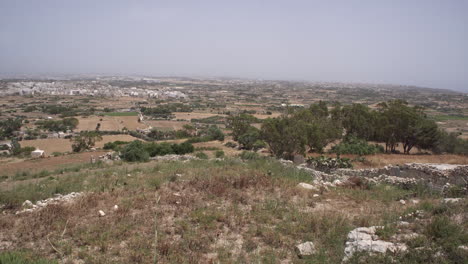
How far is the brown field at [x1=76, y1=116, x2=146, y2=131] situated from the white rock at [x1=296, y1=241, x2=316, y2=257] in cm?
5270

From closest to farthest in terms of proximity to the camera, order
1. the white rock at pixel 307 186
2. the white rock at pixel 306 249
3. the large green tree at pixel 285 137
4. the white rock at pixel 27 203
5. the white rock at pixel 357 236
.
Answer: the white rock at pixel 306 249
the white rock at pixel 357 236
the white rock at pixel 27 203
the white rock at pixel 307 186
the large green tree at pixel 285 137

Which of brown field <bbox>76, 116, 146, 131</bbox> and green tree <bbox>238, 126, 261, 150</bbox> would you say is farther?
brown field <bbox>76, 116, 146, 131</bbox>

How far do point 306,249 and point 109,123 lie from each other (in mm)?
60807

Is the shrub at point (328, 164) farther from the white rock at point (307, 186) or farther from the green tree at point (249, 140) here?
the green tree at point (249, 140)

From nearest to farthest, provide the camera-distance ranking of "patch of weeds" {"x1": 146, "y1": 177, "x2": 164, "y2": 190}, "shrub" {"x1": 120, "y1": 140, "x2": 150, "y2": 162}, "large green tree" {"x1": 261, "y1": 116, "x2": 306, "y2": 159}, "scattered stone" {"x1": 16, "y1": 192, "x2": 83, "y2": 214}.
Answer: "scattered stone" {"x1": 16, "y1": 192, "x2": 83, "y2": 214} → "patch of weeds" {"x1": 146, "y1": 177, "x2": 164, "y2": 190} → "shrub" {"x1": 120, "y1": 140, "x2": 150, "y2": 162} → "large green tree" {"x1": 261, "y1": 116, "x2": 306, "y2": 159}

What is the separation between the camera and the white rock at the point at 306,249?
4887mm

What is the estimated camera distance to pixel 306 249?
16.3 feet

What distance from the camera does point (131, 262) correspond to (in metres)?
4.57

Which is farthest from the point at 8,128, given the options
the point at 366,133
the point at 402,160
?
the point at 402,160

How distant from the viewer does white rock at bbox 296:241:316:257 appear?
489cm

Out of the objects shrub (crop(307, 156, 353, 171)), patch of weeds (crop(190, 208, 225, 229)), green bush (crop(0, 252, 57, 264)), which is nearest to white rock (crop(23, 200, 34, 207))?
green bush (crop(0, 252, 57, 264))

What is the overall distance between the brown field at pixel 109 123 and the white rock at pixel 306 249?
5270cm

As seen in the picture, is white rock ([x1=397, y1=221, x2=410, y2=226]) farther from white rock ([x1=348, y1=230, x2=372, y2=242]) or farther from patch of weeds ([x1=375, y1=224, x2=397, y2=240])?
white rock ([x1=348, y1=230, x2=372, y2=242])

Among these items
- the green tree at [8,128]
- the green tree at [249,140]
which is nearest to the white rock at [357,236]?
the green tree at [249,140]
